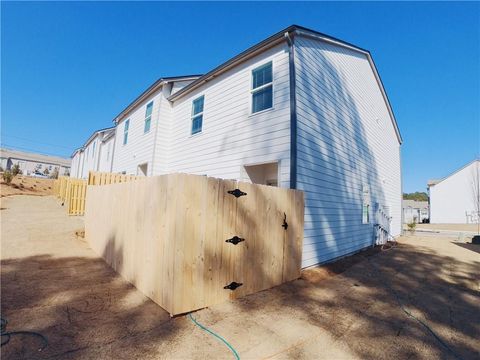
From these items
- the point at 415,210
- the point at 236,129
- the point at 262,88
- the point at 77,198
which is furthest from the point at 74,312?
the point at 415,210

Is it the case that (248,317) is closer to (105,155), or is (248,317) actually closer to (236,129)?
(236,129)

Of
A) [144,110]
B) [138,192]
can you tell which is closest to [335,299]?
[138,192]

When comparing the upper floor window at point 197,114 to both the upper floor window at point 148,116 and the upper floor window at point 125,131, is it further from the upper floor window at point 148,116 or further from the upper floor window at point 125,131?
the upper floor window at point 125,131

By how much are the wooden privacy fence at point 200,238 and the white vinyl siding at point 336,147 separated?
1409mm

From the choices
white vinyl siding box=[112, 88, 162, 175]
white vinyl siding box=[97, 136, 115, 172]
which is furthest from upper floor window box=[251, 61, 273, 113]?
white vinyl siding box=[97, 136, 115, 172]

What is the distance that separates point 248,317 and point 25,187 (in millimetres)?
23481

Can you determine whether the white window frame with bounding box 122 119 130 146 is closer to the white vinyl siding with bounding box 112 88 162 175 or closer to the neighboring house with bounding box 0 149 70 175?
the white vinyl siding with bounding box 112 88 162 175

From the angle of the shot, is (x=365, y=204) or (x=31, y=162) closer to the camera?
(x=365, y=204)

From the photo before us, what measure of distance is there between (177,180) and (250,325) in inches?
88.5

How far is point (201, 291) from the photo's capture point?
3717mm

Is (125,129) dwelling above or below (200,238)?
above

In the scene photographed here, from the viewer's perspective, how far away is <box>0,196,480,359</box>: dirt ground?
2814mm

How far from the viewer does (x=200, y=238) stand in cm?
369

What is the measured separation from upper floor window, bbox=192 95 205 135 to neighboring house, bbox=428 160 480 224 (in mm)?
36468
